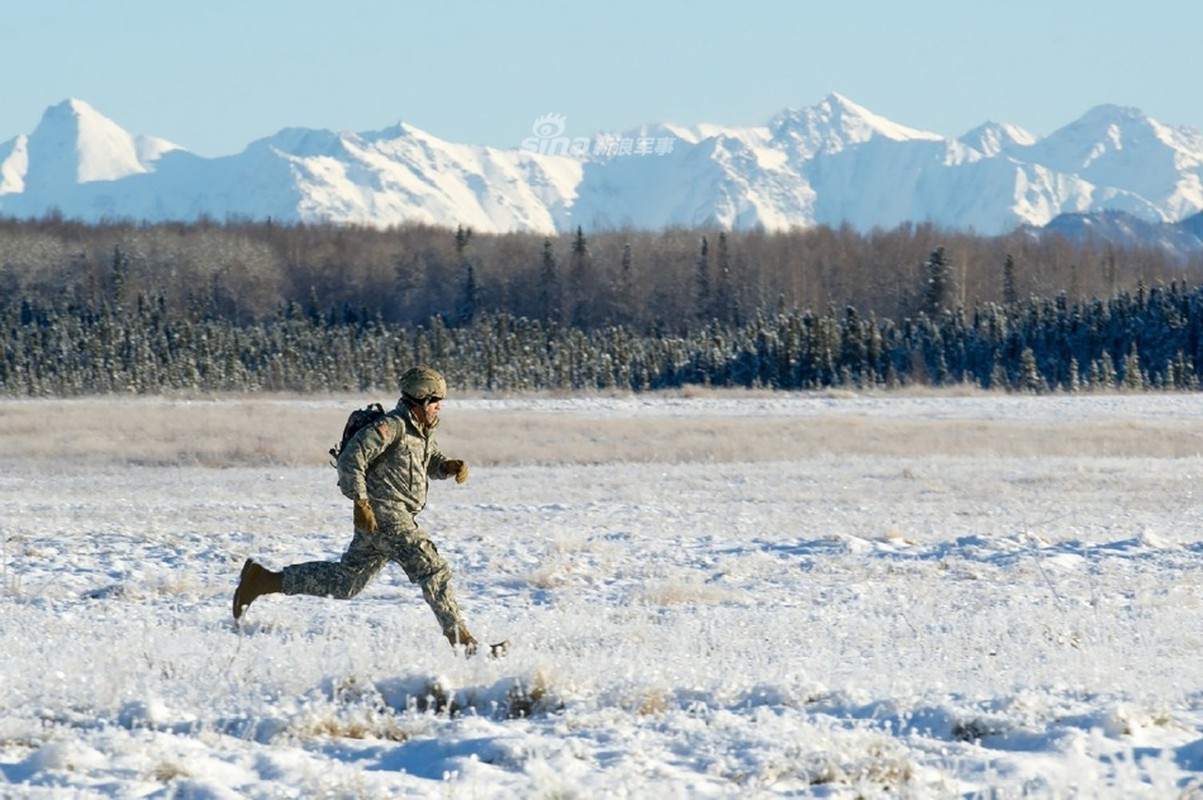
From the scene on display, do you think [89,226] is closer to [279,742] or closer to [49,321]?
[49,321]

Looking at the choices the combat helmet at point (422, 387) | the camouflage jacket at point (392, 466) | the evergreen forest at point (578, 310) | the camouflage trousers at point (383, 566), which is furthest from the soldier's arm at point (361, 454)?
the evergreen forest at point (578, 310)

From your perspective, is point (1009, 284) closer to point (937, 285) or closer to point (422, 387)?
point (937, 285)

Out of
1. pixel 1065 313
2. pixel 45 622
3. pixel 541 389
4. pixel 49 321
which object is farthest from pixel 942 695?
pixel 49 321

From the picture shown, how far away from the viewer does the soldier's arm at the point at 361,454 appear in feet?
28.5

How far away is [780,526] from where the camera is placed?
19.8 metres

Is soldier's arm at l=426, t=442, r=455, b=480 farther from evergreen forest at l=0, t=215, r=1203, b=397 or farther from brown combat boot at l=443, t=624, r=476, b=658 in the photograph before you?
evergreen forest at l=0, t=215, r=1203, b=397

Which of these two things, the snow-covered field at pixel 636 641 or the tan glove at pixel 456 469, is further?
the tan glove at pixel 456 469

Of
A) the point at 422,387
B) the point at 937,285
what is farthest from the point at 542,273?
the point at 422,387

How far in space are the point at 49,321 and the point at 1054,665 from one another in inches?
5059

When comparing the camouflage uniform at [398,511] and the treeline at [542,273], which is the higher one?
the treeline at [542,273]

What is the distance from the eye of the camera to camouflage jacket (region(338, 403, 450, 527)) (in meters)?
8.69

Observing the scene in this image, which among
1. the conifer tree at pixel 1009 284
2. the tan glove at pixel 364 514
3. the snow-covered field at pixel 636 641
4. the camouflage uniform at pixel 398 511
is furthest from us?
the conifer tree at pixel 1009 284

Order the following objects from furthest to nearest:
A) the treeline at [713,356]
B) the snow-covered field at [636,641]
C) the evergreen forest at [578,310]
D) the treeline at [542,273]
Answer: the treeline at [542,273] → the evergreen forest at [578,310] → the treeline at [713,356] → the snow-covered field at [636,641]

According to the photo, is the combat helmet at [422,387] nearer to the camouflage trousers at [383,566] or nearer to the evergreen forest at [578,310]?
the camouflage trousers at [383,566]
